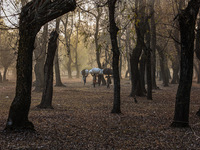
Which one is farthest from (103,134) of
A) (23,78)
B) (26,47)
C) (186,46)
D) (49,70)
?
(49,70)

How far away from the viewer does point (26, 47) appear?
303 inches

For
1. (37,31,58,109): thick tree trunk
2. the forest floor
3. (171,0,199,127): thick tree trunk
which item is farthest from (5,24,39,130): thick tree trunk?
(37,31,58,109): thick tree trunk

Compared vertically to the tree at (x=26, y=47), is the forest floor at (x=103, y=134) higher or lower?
lower

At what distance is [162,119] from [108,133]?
3279 mm

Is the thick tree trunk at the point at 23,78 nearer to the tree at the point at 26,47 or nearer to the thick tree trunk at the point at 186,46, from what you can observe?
the tree at the point at 26,47

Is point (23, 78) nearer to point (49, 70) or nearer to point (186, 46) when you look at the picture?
point (186, 46)

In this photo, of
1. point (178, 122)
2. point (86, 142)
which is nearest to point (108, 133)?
point (86, 142)

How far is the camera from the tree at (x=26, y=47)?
25.1ft

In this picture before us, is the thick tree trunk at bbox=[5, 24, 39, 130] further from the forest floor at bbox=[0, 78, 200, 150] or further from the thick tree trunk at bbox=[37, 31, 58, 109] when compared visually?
the thick tree trunk at bbox=[37, 31, 58, 109]

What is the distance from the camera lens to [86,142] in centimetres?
750

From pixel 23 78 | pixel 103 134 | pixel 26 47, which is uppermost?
pixel 26 47

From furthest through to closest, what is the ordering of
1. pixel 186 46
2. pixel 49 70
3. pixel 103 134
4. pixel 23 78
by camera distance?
pixel 49 70 < pixel 186 46 < pixel 103 134 < pixel 23 78

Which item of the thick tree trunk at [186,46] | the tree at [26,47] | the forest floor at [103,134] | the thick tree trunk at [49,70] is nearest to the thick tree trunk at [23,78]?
the tree at [26,47]

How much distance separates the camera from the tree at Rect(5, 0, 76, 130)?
7660 millimetres
